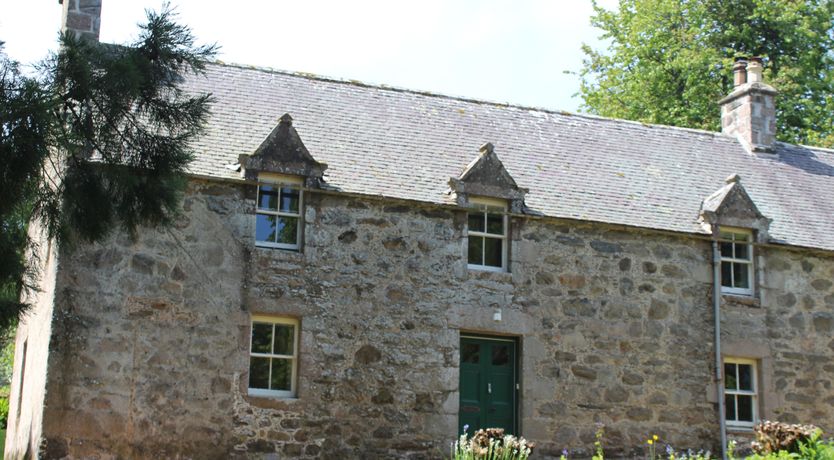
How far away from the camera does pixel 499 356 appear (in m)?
16.9

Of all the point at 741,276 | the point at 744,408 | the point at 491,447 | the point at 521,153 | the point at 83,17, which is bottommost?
the point at 491,447

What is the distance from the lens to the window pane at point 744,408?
17.9m

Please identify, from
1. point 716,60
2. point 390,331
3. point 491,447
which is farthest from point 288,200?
point 716,60

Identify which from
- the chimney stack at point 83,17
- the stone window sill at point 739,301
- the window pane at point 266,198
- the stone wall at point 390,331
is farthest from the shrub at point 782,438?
the chimney stack at point 83,17

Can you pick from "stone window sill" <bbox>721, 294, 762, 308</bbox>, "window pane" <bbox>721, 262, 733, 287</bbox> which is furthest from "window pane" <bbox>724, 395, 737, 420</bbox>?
"window pane" <bbox>721, 262, 733, 287</bbox>

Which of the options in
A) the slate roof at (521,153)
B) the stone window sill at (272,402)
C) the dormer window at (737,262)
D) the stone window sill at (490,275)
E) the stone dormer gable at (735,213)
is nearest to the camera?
the stone window sill at (272,402)

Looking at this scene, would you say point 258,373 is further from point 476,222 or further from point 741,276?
point 741,276

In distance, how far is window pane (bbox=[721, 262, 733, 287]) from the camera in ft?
60.0

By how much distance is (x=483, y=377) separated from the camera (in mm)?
16750

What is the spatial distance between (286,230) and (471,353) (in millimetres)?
3258

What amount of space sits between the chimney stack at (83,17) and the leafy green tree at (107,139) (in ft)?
26.9

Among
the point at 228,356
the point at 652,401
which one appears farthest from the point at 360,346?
the point at 652,401

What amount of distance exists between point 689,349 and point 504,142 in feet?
15.2

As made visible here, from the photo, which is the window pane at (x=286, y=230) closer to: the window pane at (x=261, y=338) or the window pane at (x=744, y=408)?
the window pane at (x=261, y=338)
